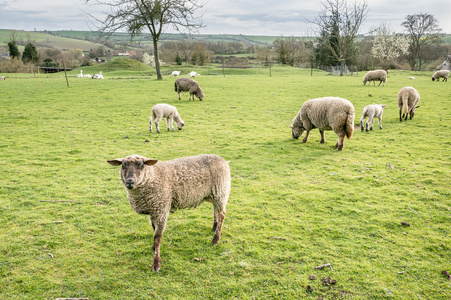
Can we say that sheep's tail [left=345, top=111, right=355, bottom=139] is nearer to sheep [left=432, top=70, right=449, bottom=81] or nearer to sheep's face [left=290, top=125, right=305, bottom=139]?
sheep's face [left=290, top=125, right=305, bottom=139]

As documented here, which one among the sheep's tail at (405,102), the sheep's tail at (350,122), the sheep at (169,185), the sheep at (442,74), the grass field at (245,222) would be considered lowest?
the grass field at (245,222)

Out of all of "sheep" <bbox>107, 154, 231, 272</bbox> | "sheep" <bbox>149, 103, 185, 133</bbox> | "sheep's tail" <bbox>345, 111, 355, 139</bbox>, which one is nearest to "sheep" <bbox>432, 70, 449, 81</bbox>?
"sheep's tail" <bbox>345, 111, 355, 139</bbox>

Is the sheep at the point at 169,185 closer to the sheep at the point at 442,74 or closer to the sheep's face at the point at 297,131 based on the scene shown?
the sheep's face at the point at 297,131

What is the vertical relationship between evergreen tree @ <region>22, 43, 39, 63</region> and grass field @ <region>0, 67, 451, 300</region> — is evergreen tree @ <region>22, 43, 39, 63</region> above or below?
above

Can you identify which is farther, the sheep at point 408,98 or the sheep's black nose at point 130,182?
the sheep at point 408,98

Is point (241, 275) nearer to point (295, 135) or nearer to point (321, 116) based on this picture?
point (321, 116)

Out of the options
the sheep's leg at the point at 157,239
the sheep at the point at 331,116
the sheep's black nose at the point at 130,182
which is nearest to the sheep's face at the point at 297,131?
the sheep at the point at 331,116

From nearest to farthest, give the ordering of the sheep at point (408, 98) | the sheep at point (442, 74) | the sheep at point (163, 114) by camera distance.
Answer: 1. the sheep at point (163, 114)
2. the sheep at point (408, 98)
3. the sheep at point (442, 74)

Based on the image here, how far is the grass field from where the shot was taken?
428cm

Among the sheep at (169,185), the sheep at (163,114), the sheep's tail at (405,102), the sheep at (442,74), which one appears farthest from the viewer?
the sheep at (442,74)

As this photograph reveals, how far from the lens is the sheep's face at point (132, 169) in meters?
4.22

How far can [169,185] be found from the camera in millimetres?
4855

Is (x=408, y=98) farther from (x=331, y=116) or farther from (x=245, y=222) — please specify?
(x=245, y=222)

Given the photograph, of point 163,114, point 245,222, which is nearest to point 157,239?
point 245,222
